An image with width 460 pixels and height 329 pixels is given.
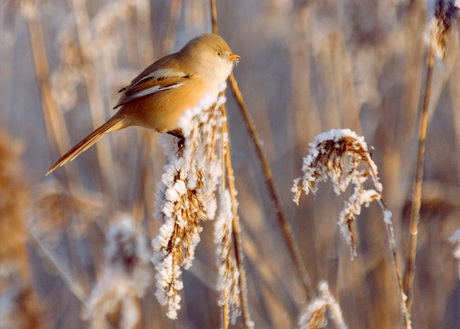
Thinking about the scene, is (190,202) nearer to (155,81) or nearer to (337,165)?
(337,165)

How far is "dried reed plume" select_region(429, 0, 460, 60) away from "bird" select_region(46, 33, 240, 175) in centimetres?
79

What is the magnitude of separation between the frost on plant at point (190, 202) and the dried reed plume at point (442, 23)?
560 mm

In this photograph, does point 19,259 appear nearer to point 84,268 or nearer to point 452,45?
point 84,268

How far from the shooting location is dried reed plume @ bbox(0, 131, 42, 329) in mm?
1632

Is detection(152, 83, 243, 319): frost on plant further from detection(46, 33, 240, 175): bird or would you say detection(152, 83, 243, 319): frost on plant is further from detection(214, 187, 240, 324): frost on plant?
detection(46, 33, 240, 175): bird

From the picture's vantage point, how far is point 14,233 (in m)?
1.66

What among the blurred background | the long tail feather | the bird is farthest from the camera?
the blurred background

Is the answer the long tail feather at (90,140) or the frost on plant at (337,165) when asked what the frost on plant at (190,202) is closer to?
the frost on plant at (337,165)

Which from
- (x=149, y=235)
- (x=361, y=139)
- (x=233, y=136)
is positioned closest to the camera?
(x=361, y=139)

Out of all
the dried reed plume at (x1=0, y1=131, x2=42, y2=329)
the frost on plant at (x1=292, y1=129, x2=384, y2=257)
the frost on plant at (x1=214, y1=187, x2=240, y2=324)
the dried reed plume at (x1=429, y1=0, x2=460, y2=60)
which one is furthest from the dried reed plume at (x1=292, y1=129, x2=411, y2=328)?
the dried reed plume at (x1=0, y1=131, x2=42, y2=329)

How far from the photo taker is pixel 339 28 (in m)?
2.34

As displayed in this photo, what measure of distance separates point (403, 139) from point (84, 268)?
5.56 feet

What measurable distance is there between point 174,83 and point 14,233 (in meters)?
0.78

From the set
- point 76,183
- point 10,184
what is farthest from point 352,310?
point 10,184
